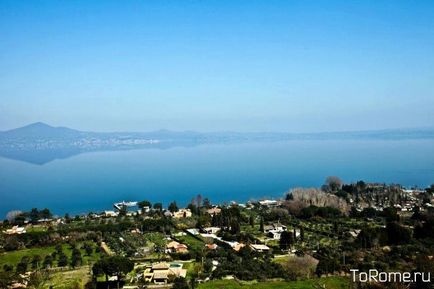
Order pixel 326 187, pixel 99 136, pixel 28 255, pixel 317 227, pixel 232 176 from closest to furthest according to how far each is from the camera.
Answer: pixel 28 255 → pixel 317 227 → pixel 326 187 → pixel 232 176 → pixel 99 136

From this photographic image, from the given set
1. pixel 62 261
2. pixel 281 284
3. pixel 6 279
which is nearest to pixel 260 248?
pixel 281 284

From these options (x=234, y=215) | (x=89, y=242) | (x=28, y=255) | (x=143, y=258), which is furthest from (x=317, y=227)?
(x=28, y=255)

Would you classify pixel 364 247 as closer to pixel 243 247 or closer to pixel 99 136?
pixel 243 247

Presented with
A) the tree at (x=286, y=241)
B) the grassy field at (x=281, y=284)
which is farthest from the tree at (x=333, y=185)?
the grassy field at (x=281, y=284)

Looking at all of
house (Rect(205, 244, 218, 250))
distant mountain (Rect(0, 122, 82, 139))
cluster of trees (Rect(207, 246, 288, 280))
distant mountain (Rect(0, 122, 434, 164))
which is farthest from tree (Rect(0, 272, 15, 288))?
distant mountain (Rect(0, 122, 82, 139))

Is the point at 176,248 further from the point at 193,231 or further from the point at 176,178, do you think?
the point at 176,178

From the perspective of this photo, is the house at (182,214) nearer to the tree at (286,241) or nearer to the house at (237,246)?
the house at (237,246)
